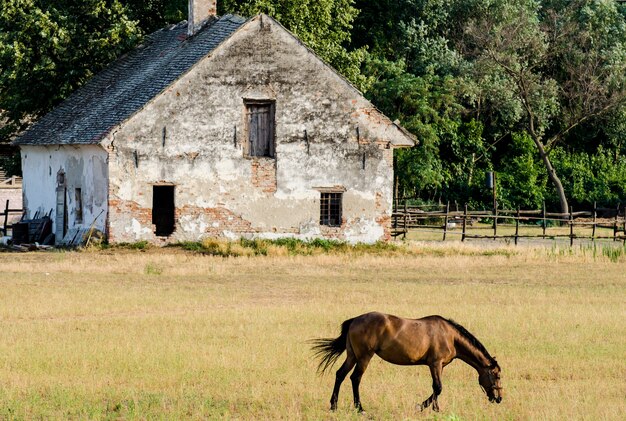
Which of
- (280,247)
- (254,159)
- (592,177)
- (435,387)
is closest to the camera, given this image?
(435,387)

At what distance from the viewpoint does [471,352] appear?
48.5 feet

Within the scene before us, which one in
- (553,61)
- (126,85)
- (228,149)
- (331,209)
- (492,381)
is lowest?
(492,381)

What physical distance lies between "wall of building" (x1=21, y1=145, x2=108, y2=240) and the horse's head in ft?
88.0

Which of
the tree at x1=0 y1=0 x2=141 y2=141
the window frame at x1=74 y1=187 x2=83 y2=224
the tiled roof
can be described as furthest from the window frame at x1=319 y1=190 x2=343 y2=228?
the tree at x1=0 y1=0 x2=141 y2=141

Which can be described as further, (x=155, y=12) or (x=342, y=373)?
(x=155, y=12)

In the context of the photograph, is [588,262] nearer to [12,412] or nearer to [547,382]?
[547,382]

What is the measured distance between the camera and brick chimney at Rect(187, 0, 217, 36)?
4519 centimetres

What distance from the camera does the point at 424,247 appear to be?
41.8 m

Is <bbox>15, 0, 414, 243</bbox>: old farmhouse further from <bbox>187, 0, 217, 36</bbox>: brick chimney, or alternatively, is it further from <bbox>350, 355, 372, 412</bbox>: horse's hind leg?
<bbox>350, 355, 372, 412</bbox>: horse's hind leg

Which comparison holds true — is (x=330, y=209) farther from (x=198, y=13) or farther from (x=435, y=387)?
(x=435, y=387)

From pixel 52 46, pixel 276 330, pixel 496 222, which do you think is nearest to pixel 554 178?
pixel 496 222

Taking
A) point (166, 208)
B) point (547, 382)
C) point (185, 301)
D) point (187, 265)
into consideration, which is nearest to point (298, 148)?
point (166, 208)

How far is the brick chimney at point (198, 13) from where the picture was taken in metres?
45.2

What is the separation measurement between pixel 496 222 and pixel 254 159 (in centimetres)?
1668
